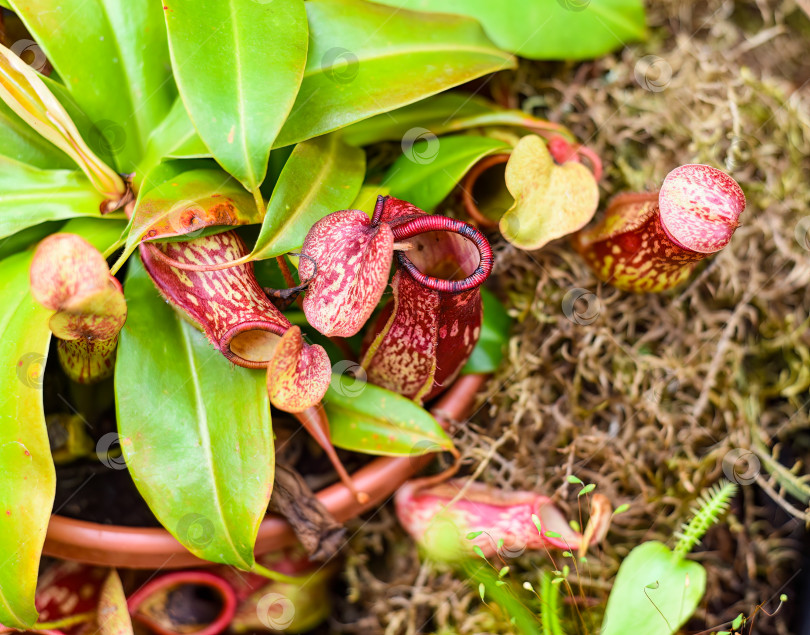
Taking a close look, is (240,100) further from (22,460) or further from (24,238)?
(22,460)

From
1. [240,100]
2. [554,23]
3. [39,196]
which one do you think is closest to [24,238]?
[39,196]

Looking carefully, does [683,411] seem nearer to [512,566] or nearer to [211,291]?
[512,566]

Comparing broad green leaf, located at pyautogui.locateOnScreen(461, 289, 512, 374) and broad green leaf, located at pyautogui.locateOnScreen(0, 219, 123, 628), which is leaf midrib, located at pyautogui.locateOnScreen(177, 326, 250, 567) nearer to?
broad green leaf, located at pyautogui.locateOnScreen(0, 219, 123, 628)

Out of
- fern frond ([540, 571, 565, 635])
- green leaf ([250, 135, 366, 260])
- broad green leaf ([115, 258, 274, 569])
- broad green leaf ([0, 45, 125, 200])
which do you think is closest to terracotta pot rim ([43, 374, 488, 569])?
broad green leaf ([115, 258, 274, 569])

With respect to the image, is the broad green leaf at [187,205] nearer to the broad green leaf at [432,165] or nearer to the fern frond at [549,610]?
the broad green leaf at [432,165]

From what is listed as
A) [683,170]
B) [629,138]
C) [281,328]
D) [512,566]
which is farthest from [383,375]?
[629,138]

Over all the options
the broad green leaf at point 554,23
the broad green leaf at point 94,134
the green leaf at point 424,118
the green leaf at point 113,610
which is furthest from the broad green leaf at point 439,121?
the green leaf at point 113,610
